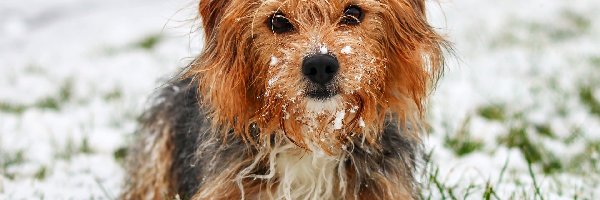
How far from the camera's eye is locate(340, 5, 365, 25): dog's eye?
3.39 meters

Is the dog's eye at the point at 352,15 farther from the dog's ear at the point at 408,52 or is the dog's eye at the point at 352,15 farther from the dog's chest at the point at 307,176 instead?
the dog's chest at the point at 307,176

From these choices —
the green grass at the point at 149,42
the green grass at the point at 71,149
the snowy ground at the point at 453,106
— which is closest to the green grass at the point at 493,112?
the snowy ground at the point at 453,106

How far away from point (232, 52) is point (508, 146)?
112 inches

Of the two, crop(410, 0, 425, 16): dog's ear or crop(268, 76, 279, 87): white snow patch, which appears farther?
crop(410, 0, 425, 16): dog's ear

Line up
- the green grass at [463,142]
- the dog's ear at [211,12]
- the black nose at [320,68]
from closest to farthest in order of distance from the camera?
1. the black nose at [320,68]
2. the dog's ear at [211,12]
3. the green grass at [463,142]

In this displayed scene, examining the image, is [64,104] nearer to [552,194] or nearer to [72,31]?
[552,194]

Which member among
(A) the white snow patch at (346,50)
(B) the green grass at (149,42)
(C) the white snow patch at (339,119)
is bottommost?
(B) the green grass at (149,42)

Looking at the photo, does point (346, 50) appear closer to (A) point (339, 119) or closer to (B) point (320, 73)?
(B) point (320, 73)

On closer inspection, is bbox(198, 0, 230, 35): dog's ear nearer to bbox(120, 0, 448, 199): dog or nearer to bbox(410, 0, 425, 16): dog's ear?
bbox(120, 0, 448, 199): dog

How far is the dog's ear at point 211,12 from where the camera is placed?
353 centimetres

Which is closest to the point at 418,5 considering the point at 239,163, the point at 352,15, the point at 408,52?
the point at 408,52

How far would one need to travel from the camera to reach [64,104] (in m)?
7.34

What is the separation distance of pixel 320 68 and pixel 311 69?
1.6 inches

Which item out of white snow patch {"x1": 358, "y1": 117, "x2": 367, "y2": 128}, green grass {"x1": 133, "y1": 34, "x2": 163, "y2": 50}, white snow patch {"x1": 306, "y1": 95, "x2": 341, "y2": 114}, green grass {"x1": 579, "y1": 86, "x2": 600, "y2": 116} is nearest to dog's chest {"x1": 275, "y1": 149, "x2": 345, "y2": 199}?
white snow patch {"x1": 358, "y1": 117, "x2": 367, "y2": 128}
